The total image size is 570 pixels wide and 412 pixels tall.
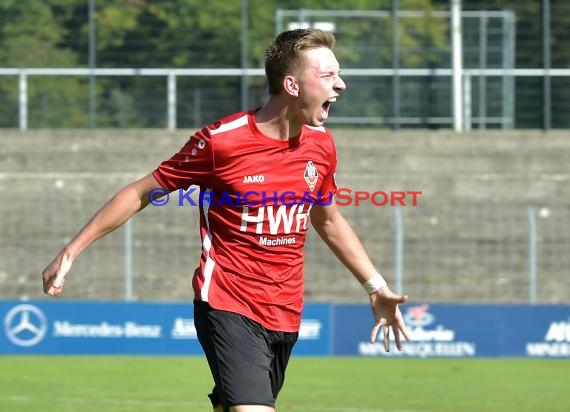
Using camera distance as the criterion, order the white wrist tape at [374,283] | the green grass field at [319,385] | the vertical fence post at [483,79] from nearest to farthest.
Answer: the white wrist tape at [374,283]
the green grass field at [319,385]
the vertical fence post at [483,79]

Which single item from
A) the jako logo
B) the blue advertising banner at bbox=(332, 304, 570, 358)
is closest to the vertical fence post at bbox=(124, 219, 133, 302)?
the blue advertising banner at bbox=(332, 304, 570, 358)

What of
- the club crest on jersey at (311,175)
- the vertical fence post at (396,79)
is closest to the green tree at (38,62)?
the vertical fence post at (396,79)

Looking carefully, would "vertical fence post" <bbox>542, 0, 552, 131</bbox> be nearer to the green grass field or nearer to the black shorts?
the green grass field

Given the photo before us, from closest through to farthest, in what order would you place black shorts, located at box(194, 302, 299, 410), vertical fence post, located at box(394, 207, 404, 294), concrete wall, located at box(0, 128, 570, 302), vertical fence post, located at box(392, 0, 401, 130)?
black shorts, located at box(194, 302, 299, 410)
vertical fence post, located at box(394, 207, 404, 294)
concrete wall, located at box(0, 128, 570, 302)
vertical fence post, located at box(392, 0, 401, 130)

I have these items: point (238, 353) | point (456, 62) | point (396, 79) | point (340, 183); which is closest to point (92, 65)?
point (396, 79)

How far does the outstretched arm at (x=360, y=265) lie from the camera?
530 cm

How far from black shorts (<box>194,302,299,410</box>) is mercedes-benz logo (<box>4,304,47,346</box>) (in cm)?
847

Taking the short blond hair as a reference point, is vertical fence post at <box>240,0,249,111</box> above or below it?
above

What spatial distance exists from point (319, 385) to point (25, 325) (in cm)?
417

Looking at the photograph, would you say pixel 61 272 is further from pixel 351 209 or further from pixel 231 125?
pixel 351 209

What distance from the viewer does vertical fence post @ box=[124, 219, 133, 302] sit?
14.1m

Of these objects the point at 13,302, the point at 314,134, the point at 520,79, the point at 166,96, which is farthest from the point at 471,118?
the point at 314,134

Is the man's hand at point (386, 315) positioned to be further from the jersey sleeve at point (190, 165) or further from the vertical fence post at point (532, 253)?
the vertical fence post at point (532, 253)

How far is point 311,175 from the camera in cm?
524
